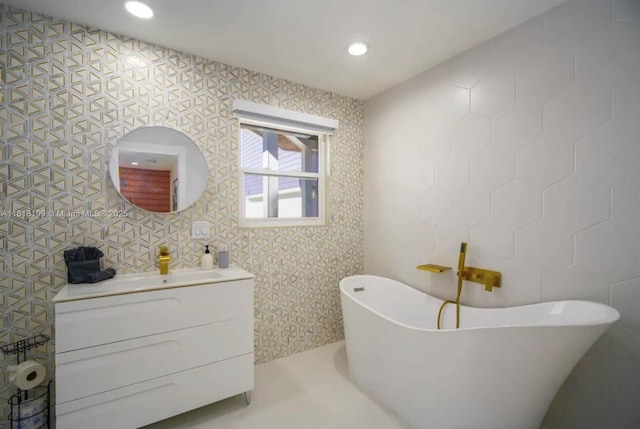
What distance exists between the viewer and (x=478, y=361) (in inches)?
56.4

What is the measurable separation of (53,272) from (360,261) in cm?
243

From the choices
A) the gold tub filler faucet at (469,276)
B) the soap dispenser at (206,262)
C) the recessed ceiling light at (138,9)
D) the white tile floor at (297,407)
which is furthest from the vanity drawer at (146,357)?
the recessed ceiling light at (138,9)

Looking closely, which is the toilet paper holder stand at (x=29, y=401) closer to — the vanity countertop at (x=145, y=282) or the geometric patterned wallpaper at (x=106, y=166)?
the geometric patterned wallpaper at (x=106, y=166)

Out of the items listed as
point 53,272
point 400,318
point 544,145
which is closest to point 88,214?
point 53,272

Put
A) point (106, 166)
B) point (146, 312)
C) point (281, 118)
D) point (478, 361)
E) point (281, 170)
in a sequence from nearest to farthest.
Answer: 1. point (478, 361)
2. point (146, 312)
3. point (106, 166)
4. point (281, 118)
5. point (281, 170)

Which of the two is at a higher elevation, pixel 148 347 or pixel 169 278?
pixel 169 278

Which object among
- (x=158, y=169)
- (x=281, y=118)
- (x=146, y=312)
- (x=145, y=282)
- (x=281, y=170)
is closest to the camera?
(x=146, y=312)

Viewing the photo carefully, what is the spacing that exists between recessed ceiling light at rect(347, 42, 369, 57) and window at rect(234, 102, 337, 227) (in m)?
Result: 0.70

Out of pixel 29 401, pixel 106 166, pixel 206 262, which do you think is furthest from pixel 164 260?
pixel 29 401

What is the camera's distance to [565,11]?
1.65 meters

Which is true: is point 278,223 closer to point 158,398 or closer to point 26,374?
point 158,398

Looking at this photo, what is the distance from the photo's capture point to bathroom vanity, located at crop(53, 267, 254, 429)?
4.89 ft

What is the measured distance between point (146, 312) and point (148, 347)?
201 millimetres

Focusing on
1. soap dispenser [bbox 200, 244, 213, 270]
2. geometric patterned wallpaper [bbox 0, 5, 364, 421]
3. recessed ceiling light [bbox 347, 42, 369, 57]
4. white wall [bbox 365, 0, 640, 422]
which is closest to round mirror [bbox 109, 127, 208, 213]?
geometric patterned wallpaper [bbox 0, 5, 364, 421]
